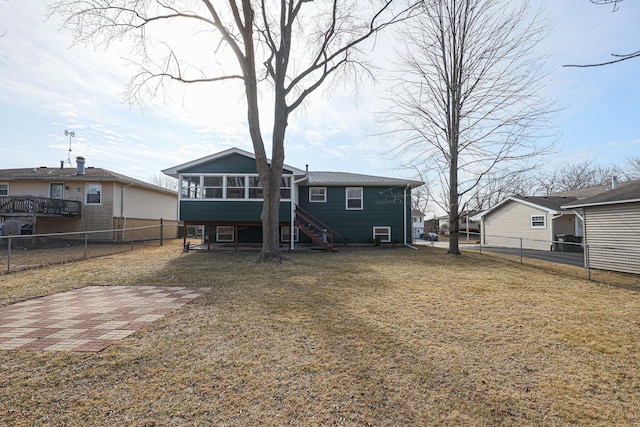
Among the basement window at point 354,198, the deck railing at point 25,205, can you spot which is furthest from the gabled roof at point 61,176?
the basement window at point 354,198

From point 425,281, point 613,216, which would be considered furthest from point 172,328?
point 613,216

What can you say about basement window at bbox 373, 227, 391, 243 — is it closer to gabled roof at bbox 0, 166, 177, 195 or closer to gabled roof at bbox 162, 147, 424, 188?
gabled roof at bbox 162, 147, 424, 188

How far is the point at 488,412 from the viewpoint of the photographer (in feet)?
7.47

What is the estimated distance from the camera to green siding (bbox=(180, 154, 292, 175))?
1432cm

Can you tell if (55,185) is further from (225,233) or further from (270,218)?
(270,218)

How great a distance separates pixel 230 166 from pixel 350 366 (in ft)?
42.6

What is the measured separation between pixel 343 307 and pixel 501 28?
1427 cm

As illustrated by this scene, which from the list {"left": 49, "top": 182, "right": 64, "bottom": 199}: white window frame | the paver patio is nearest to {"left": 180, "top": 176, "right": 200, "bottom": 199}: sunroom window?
the paver patio

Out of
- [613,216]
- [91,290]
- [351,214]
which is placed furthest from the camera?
[351,214]

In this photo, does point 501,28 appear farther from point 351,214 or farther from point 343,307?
point 343,307

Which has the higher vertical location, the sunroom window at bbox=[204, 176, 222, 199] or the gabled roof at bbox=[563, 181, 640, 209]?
the sunroom window at bbox=[204, 176, 222, 199]

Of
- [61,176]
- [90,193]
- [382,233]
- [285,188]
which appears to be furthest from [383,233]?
[61,176]

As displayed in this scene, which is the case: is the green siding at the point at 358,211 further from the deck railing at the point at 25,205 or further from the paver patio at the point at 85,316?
the deck railing at the point at 25,205

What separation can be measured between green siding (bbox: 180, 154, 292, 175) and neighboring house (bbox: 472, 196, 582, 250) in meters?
14.3
